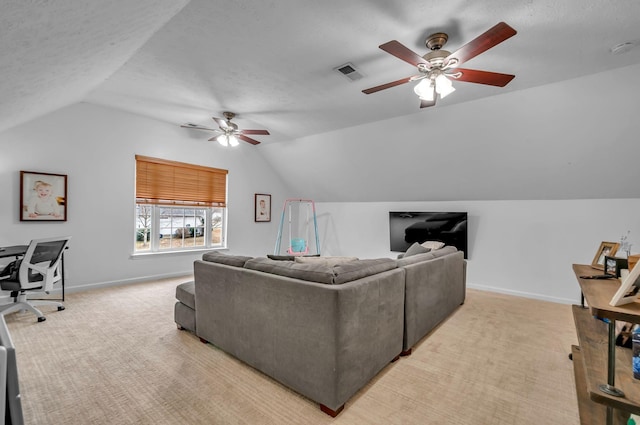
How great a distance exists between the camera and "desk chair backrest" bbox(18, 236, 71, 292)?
2.96 meters

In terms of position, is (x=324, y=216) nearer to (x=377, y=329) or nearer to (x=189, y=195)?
(x=189, y=195)

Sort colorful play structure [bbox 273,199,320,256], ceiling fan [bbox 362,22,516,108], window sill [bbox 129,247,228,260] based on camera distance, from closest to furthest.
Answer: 1. ceiling fan [bbox 362,22,516,108]
2. window sill [bbox 129,247,228,260]
3. colorful play structure [bbox 273,199,320,256]

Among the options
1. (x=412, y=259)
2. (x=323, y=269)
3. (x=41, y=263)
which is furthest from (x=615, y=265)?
(x=41, y=263)

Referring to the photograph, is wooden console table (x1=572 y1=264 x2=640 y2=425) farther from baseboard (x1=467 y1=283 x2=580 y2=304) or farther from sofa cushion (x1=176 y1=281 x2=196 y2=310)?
sofa cushion (x1=176 y1=281 x2=196 y2=310)

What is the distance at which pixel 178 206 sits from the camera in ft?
17.1

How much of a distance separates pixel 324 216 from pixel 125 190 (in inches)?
157

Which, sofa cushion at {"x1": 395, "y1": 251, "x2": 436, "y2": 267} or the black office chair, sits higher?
sofa cushion at {"x1": 395, "y1": 251, "x2": 436, "y2": 267}

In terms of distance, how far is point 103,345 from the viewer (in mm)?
2598

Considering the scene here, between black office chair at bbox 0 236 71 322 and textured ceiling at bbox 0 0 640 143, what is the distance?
1338mm

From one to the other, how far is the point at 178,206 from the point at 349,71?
3.87m

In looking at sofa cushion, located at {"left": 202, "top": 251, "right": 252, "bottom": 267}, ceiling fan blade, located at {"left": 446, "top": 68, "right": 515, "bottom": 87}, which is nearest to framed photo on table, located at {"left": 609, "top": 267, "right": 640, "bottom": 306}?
ceiling fan blade, located at {"left": 446, "top": 68, "right": 515, "bottom": 87}

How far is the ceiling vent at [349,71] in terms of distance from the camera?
110 inches

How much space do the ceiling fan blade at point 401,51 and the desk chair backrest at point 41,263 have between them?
370 cm

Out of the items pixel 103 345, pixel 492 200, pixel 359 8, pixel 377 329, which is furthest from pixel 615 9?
pixel 103 345
